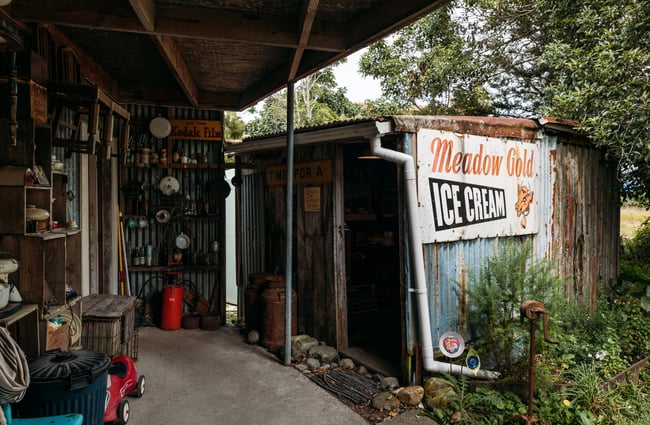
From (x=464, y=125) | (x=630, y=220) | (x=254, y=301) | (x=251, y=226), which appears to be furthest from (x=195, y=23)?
(x=630, y=220)

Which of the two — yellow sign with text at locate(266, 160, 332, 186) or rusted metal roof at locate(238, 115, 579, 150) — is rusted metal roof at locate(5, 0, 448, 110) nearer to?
rusted metal roof at locate(238, 115, 579, 150)

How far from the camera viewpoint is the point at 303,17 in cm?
372

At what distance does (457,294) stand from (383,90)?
9.18 meters

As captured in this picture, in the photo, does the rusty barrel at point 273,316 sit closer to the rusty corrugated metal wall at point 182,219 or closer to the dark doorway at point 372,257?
the dark doorway at point 372,257

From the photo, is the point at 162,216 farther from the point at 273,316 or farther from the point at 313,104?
the point at 313,104

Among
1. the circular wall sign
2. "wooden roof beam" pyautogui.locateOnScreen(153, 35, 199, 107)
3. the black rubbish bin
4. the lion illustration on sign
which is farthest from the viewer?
the lion illustration on sign

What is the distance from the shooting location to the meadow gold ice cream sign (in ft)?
16.8

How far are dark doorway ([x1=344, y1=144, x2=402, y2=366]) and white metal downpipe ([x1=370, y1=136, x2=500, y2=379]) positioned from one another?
0.86 m

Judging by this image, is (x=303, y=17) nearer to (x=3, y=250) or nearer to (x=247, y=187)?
(x=3, y=250)

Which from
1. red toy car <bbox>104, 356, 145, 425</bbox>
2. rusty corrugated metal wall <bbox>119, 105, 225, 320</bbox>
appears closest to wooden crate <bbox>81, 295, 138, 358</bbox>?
red toy car <bbox>104, 356, 145, 425</bbox>

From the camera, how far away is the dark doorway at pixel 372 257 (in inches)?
255

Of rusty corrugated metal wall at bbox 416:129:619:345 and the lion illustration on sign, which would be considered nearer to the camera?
rusty corrugated metal wall at bbox 416:129:619:345

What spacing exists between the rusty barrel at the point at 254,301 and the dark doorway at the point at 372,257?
133 centimetres

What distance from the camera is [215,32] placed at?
12.9 feet
